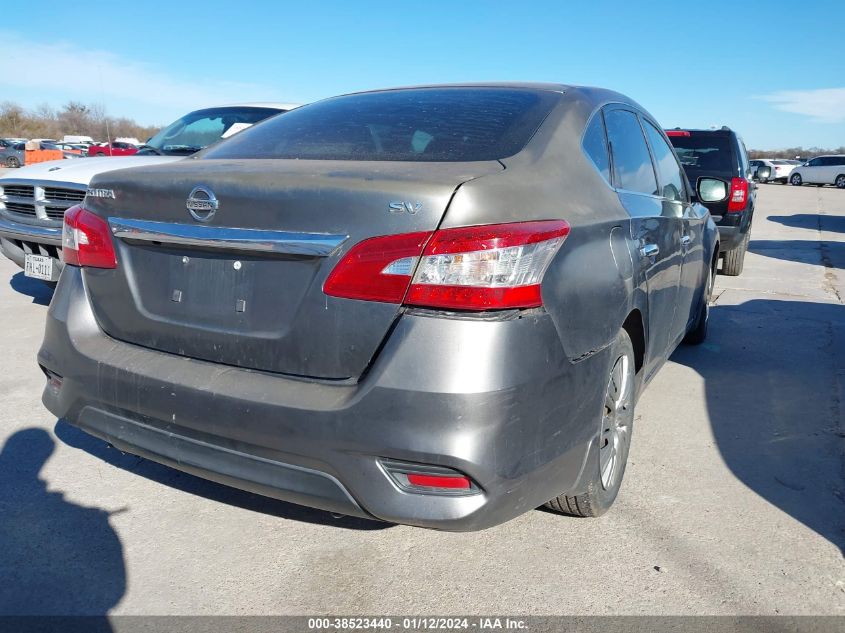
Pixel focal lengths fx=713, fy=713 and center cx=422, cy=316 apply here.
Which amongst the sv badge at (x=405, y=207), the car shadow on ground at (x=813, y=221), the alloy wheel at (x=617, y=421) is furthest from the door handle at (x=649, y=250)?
the car shadow on ground at (x=813, y=221)

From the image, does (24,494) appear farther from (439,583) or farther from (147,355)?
(439,583)

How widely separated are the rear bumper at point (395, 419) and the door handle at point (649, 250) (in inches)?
29.4

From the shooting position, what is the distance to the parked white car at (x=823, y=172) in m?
37.2

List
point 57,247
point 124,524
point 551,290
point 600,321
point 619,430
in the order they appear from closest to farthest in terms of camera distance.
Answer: point 551,290 < point 600,321 < point 124,524 < point 619,430 < point 57,247

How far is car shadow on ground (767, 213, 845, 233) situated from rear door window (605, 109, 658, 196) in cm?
1462

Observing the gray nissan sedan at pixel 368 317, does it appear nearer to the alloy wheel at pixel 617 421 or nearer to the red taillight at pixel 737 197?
the alloy wheel at pixel 617 421

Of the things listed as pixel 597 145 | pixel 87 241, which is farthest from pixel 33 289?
pixel 597 145

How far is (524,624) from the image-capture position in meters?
2.23

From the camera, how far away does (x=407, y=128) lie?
271cm

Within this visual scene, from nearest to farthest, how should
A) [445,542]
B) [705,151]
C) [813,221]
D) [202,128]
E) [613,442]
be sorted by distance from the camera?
[445,542]
[613,442]
[202,128]
[705,151]
[813,221]

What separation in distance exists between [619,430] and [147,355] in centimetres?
184

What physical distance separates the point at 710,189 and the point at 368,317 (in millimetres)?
3340

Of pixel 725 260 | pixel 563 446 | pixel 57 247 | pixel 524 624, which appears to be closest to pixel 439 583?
pixel 524 624

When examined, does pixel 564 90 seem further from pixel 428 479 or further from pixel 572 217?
pixel 428 479
